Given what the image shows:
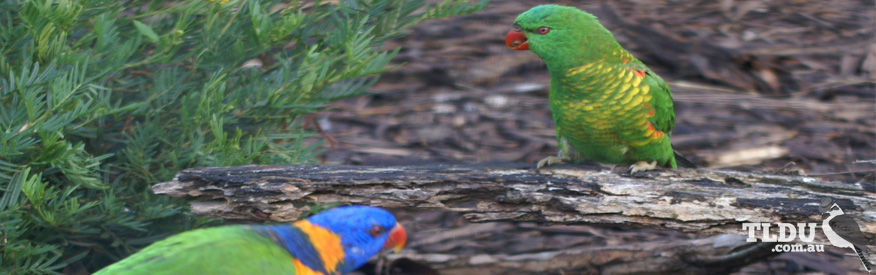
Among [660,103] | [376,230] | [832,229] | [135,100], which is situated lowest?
[832,229]

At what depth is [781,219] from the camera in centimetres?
220

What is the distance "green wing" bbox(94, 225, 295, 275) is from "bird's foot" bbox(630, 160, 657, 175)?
41.0 inches

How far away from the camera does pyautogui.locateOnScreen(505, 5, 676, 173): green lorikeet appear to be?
2518 mm

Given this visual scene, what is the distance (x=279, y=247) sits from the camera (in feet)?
6.88

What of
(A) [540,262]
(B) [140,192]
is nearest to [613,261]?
(A) [540,262]

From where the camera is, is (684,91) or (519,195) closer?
(519,195)

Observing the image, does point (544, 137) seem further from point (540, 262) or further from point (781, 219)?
point (781, 219)

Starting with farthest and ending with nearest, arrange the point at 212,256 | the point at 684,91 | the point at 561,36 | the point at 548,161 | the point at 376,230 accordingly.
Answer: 1. the point at 684,91
2. the point at 548,161
3. the point at 561,36
4. the point at 376,230
5. the point at 212,256

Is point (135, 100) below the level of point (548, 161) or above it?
above

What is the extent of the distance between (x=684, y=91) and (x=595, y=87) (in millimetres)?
1742

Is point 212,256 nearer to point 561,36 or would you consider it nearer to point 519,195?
point 519,195

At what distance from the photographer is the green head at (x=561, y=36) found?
2.50 meters

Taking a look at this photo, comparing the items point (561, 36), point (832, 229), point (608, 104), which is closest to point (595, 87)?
point (608, 104)

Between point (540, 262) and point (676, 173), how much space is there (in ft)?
2.26
